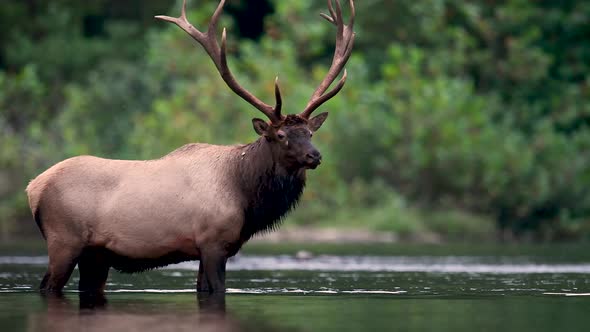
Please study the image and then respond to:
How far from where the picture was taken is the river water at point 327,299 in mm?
12195

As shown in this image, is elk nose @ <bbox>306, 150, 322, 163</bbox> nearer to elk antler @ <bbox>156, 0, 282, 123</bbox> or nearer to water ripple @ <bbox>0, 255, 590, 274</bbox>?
elk antler @ <bbox>156, 0, 282, 123</bbox>

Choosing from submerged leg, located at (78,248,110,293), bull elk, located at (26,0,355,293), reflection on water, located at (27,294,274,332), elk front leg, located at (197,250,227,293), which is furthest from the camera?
submerged leg, located at (78,248,110,293)

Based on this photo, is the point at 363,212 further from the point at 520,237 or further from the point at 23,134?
the point at 23,134

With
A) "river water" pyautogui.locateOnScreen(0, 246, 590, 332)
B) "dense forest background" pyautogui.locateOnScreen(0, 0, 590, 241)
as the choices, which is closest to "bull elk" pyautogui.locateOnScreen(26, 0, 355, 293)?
"river water" pyautogui.locateOnScreen(0, 246, 590, 332)

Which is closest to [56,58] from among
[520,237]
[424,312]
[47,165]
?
[47,165]

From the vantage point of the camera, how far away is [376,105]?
4684 centimetres

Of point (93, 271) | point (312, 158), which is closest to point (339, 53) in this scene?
point (312, 158)

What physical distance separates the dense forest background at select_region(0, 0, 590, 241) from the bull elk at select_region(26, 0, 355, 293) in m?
23.2

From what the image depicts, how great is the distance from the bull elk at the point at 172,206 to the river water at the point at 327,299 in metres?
0.50

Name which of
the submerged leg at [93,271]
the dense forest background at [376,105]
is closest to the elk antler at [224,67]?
the submerged leg at [93,271]

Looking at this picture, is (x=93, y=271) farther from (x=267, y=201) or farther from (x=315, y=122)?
(x=315, y=122)

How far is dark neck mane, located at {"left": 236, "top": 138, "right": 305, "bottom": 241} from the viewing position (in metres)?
16.5

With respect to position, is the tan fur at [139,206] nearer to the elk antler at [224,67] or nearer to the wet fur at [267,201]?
the wet fur at [267,201]

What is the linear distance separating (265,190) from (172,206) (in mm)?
1135
